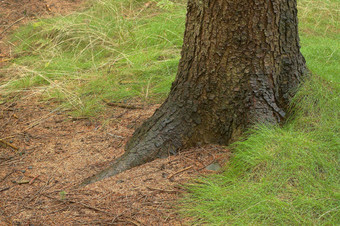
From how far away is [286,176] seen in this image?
205 cm

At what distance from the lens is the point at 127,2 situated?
600 cm

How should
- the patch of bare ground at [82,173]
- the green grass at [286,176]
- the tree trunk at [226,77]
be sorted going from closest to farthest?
1. the green grass at [286,176]
2. the patch of bare ground at [82,173]
3. the tree trunk at [226,77]

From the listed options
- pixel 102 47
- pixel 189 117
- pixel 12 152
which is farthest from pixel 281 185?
pixel 102 47

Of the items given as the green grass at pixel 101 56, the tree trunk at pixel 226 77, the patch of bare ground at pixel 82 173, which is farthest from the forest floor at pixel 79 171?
the green grass at pixel 101 56

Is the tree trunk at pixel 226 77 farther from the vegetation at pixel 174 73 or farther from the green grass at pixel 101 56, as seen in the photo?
the green grass at pixel 101 56

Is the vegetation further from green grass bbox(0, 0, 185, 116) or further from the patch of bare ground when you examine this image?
the patch of bare ground

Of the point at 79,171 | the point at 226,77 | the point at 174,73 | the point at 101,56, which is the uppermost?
the point at 226,77

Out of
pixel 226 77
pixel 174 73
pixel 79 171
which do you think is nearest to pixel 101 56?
pixel 174 73

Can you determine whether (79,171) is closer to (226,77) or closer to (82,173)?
(82,173)

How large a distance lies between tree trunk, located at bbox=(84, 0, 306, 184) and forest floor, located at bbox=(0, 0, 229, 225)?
0.15 m

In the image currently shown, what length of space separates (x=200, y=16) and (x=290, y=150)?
1.05m

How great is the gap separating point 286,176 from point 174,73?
2098mm

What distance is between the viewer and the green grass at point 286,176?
184cm

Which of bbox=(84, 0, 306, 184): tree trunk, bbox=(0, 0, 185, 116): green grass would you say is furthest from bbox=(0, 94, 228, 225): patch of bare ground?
bbox=(0, 0, 185, 116): green grass
